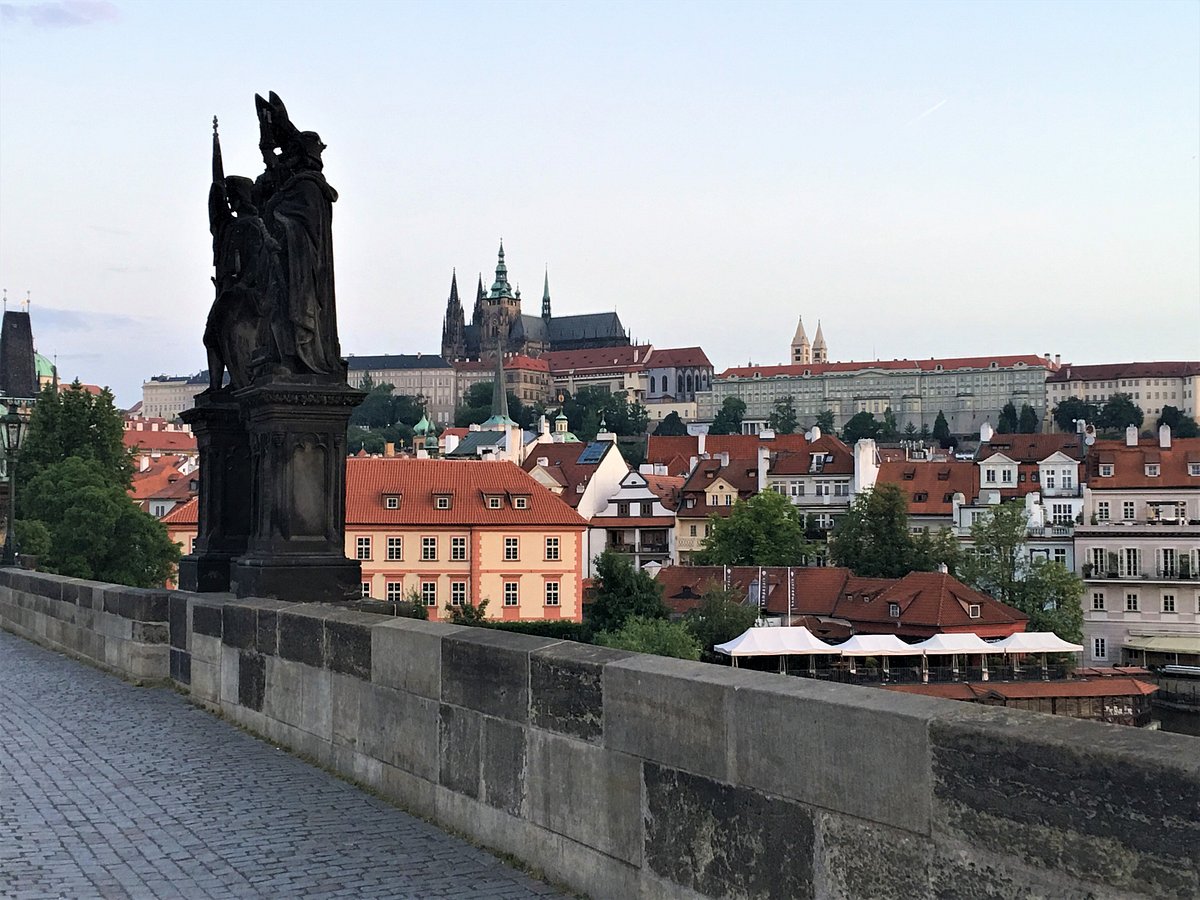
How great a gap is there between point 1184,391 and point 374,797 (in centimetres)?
20320

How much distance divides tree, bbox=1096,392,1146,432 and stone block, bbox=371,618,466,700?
18551 centimetres

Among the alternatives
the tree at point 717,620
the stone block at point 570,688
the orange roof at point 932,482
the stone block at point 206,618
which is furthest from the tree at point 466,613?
the stone block at point 570,688

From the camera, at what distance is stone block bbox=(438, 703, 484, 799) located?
601cm

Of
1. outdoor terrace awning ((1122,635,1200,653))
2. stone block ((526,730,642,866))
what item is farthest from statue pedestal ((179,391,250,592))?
outdoor terrace awning ((1122,635,1200,653))

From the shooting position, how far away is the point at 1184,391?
193 m

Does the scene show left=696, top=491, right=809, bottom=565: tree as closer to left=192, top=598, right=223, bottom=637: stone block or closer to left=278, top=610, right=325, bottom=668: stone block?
left=192, top=598, right=223, bottom=637: stone block

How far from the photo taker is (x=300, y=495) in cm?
1009

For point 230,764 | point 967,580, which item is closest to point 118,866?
point 230,764

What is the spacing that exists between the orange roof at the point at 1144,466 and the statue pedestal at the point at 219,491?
6692 centimetres

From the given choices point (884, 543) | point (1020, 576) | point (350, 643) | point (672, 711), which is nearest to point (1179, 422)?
point (884, 543)

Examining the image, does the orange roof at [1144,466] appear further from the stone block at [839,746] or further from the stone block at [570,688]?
the stone block at [839,746]

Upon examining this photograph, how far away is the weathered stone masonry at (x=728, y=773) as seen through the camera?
3174mm

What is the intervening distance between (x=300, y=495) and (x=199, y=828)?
411 centimetres

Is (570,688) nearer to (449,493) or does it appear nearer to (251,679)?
(251,679)
